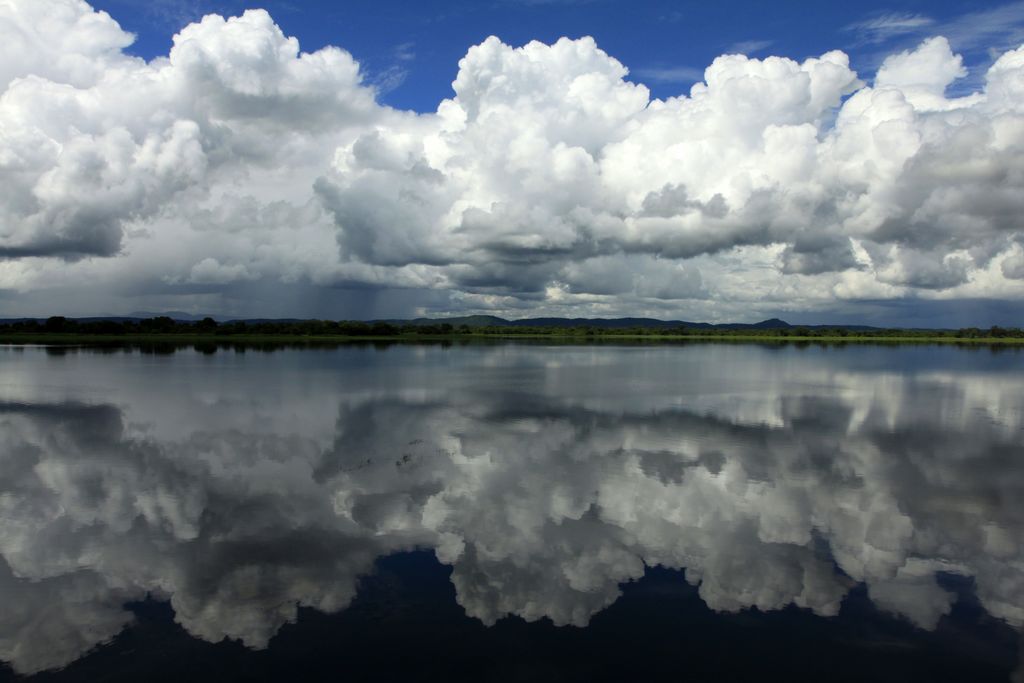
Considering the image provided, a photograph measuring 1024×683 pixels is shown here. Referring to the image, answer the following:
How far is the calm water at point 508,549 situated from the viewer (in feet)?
33.4

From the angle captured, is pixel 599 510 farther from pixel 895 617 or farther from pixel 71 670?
pixel 71 670

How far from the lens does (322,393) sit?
43.7m

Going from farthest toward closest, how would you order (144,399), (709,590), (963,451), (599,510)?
(144,399) < (963,451) < (599,510) < (709,590)

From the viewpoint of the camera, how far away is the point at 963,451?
25.6 meters

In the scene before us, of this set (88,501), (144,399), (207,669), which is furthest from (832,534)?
(144,399)

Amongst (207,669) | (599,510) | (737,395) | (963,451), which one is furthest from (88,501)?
(737,395)

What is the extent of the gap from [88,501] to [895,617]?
19371 millimetres

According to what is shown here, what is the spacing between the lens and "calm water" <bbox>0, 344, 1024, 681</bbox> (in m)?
10.2

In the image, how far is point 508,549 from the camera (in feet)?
47.9

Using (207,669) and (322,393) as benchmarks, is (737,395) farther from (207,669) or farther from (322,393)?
(207,669)

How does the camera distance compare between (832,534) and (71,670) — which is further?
(832,534)

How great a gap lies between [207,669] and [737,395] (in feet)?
132

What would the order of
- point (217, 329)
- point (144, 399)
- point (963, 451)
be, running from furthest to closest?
point (217, 329) < point (144, 399) < point (963, 451)

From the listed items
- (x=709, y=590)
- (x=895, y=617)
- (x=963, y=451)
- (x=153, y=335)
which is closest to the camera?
(x=895, y=617)
